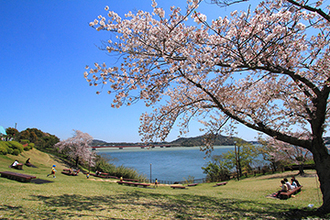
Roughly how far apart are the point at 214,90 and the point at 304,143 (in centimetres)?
352

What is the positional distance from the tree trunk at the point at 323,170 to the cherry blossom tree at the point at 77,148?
2554 cm

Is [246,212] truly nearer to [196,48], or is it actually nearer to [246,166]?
[196,48]

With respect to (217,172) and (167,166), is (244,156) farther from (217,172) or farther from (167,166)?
(167,166)

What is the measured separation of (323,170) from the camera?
18.6 feet

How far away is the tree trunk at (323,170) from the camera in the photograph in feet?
17.9

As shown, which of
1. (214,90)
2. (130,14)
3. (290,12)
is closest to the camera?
(290,12)

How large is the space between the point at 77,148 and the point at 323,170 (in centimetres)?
2664

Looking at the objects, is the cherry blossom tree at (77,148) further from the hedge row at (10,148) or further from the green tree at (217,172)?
the green tree at (217,172)

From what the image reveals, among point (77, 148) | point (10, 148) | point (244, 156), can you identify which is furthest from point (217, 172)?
point (10, 148)

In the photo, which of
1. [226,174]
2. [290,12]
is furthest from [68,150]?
[290,12]

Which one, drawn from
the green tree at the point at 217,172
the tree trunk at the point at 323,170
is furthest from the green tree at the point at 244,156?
the tree trunk at the point at 323,170

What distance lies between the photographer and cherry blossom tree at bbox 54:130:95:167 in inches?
992

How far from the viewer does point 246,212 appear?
581 centimetres

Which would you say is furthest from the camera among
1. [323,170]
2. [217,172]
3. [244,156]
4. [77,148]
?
[244,156]
